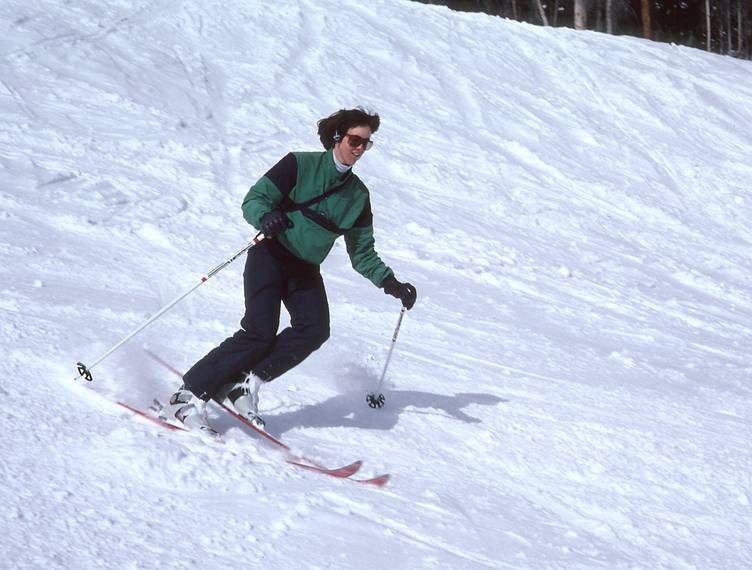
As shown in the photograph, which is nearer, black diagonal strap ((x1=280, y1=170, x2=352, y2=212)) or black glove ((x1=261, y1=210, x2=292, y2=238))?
black glove ((x1=261, y1=210, x2=292, y2=238))

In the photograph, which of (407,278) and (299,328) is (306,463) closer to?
(299,328)

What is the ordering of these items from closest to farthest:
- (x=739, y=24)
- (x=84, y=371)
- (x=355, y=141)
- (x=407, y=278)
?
1. (x=355, y=141)
2. (x=84, y=371)
3. (x=407, y=278)
4. (x=739, y=24)

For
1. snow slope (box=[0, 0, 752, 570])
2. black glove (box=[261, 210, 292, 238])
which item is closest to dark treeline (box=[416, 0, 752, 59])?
snow slope (box=[0, 0, 752, 570])

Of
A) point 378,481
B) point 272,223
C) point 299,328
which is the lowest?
point 378,481

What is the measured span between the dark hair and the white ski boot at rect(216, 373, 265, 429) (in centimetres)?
116

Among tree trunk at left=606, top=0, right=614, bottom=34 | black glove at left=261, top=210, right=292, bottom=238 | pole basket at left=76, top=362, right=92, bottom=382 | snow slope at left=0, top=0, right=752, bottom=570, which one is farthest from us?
tree trunk at left=606, top=0, right=614, bottom=34

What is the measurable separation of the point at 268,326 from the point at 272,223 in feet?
1.72

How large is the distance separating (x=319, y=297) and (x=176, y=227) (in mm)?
3882

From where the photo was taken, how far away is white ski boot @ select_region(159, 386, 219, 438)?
14.0 feet

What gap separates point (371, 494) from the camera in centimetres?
407

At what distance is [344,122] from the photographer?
14.4 ft

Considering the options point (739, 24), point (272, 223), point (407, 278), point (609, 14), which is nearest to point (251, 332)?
point (272, 223)

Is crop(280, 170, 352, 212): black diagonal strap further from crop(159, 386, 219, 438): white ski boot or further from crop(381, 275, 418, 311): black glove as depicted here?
crop(159, 386, 219, 438): white ski boot

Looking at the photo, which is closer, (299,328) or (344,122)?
(344,122)
